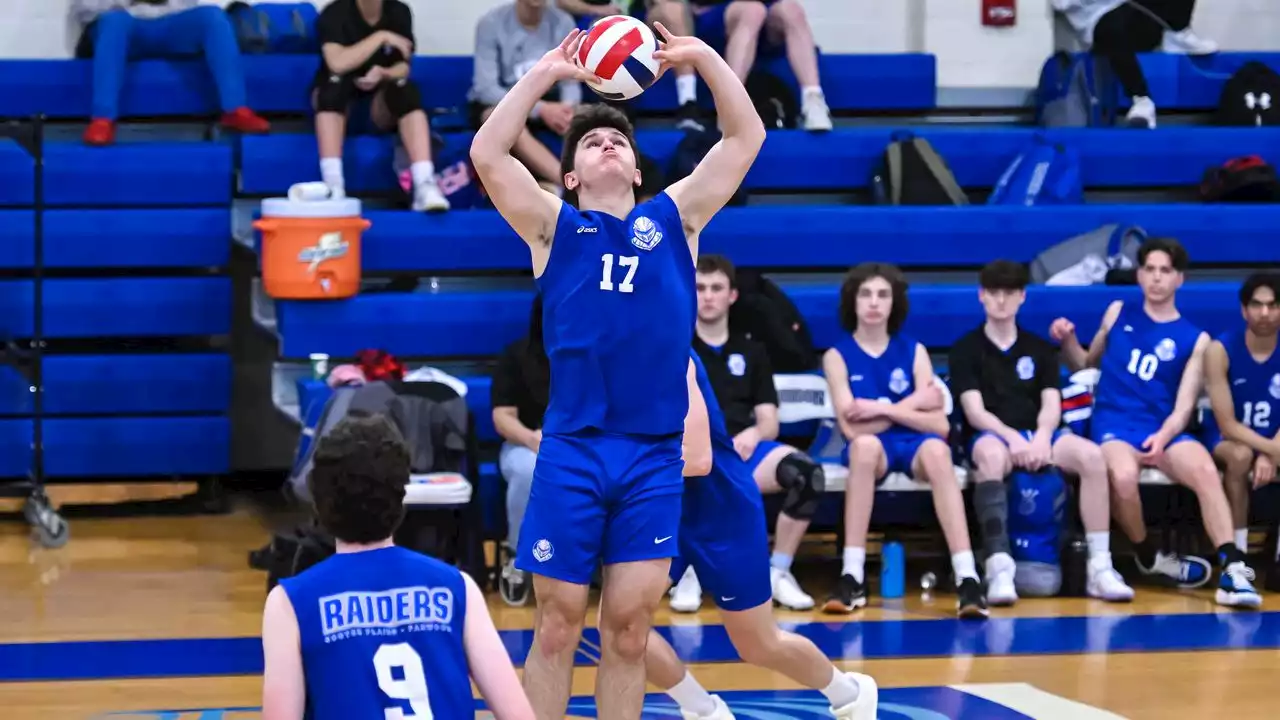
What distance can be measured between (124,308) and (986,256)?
13.5 ft

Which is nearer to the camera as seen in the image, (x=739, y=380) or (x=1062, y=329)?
(x=739, y=380)

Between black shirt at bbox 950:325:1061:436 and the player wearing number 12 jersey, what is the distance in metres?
3.43

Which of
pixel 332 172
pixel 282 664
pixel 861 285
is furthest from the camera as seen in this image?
pixel 332 172

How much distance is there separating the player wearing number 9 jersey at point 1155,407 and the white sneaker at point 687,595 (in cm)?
174

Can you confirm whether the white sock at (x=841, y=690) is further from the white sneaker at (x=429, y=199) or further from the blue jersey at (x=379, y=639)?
the white sneaker at (x=429, y=199)

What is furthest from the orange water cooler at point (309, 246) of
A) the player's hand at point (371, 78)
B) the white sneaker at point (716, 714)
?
the white sneaker at point (716, 714)

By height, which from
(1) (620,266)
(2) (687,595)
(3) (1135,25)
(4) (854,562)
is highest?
(3) (1135,25)

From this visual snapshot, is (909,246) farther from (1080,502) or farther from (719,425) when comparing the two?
(719,425)

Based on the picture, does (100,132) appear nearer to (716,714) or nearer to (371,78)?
(371,78)

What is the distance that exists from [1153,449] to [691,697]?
3.12 metres

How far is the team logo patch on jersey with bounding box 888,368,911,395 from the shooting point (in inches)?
287

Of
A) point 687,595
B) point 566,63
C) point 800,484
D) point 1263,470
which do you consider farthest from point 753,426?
point 566,63

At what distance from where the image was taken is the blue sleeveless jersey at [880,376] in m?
7.29

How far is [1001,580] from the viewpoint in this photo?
703cm
